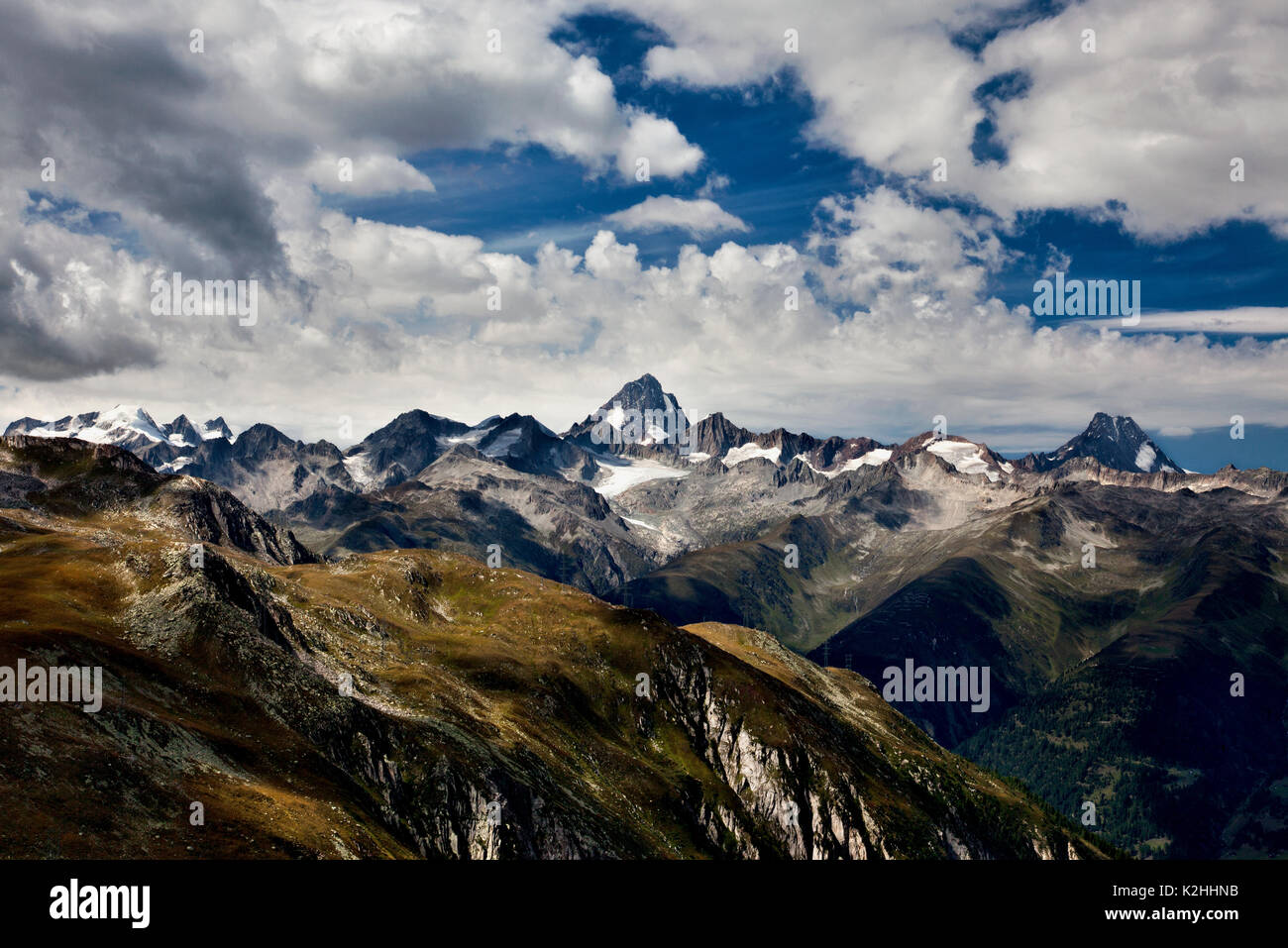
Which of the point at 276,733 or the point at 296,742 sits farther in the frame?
the point at 296,742

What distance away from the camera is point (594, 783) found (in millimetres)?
156375

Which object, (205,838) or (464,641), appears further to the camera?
(464,641)

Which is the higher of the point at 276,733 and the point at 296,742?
the point at 276,733

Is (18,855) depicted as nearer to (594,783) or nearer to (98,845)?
(98,845)

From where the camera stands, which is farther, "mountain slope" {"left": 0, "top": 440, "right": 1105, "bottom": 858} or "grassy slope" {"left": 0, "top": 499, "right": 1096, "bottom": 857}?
"mountain slope" {"left": 0, "top": 440, "right": 1105, "bottom": 858}

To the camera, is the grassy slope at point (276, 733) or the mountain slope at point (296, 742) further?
the mountain slope at point (296, 742)

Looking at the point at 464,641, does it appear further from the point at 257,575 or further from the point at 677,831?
the point at 677,831
